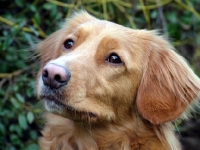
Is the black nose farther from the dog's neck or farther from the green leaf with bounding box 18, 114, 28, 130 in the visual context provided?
the green leaf with bounding box 18, 114, 28, 130

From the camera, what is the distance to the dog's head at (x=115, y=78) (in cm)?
452

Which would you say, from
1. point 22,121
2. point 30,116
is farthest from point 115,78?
point 22,121

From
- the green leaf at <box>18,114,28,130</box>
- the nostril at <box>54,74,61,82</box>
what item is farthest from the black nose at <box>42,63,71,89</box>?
the green leaf at <box>18,114,28,130</box>

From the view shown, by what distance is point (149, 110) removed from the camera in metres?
4.86

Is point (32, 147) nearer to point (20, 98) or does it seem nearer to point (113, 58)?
point (20, 98)

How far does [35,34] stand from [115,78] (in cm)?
222

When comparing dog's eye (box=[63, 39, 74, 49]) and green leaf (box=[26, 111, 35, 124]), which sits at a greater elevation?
dog's eye (box=[63, 39, 74, 49])

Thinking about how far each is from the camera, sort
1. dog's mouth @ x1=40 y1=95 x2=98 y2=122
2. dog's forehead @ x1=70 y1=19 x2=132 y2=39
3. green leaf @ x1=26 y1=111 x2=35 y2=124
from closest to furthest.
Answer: dog's mouth @ x1=40 y1=95 x2=98 y2=122, dog's forehead @ x1=70 y1=19 x2=132 y2=39, green leaf @ x1=26 y1=111 x2=35 y2=124

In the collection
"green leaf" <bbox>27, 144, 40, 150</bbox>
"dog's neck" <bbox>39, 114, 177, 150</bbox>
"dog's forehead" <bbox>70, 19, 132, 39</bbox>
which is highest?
"dog's forehead" <bbox>70, 19, 132, 39</bbox>

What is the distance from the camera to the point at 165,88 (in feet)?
16.1

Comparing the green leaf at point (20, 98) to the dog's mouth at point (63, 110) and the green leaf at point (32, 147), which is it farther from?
the dog's mouth at point (63, 110)

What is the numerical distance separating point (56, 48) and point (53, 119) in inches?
26.4

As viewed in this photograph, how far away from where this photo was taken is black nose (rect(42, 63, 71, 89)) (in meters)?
4.33

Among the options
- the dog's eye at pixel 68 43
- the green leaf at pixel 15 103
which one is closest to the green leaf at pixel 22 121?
the green leaf at pixel 15 103
